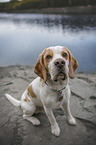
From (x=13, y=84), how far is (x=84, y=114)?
92.0 inches

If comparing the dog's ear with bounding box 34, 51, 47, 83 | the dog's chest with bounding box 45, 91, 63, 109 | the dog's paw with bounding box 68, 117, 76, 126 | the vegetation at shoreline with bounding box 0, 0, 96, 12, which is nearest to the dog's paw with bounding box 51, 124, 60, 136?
the dog's paw with bounding box 68, 117, 76, 126

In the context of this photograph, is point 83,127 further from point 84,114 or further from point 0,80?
point 0,80

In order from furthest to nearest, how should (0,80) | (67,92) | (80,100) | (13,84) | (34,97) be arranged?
(0,80) → (13,84) → (80,100) → (34,97) → (67,92)

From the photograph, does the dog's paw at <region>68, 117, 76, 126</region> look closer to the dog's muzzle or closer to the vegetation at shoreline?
the dog's muzzle

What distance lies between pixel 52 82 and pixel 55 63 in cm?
37

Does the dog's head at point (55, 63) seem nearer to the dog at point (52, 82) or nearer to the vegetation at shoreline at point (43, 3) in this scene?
the dog at point (52, 82)

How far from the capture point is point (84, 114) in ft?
7.97

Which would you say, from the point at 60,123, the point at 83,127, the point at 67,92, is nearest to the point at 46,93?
the point at 67,92

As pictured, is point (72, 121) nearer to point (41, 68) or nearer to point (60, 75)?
point (60, 75)

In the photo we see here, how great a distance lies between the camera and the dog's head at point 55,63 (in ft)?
5.04

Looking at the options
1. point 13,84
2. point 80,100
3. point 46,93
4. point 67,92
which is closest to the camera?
point 46,93

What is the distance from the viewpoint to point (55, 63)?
59.9 inches

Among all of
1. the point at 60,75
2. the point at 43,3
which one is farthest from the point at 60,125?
the point at 43,3

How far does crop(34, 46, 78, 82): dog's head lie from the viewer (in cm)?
154
